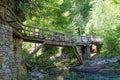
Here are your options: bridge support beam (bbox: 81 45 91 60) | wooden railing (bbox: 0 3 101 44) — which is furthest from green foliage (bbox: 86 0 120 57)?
wooden railing (bbox: 0 3 101 44)

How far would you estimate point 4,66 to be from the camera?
12.0 meters

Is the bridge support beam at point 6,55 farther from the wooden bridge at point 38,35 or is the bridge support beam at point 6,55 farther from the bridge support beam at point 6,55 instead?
the wooden bridge at point 38,35

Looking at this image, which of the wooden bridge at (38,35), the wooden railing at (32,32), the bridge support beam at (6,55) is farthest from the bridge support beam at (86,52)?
the bridge support beam at (6,55)

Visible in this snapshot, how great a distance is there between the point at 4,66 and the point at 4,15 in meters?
2.95

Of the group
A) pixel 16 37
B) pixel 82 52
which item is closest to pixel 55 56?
pixel 82 52

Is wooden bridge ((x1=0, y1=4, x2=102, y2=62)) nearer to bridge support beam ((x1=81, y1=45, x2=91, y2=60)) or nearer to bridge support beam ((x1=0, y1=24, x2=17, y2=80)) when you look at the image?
bridge support beam ((x1=81, y1=45, x2=91, y2=60))

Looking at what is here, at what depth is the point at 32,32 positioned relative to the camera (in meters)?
22.2

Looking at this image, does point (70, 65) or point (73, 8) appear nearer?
point (70, 65)

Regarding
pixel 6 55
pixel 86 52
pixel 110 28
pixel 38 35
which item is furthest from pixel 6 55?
pixel 86 52

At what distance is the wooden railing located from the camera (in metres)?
13.5

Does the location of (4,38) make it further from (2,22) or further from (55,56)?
(55,56)

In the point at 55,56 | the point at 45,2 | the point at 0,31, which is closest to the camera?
the point at 0,31

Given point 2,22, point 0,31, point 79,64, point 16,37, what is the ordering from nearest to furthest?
point 0,31 → point 2,22 → point 16,37 → point 79,64

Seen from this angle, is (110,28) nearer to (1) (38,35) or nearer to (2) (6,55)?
(1) (38,35)
